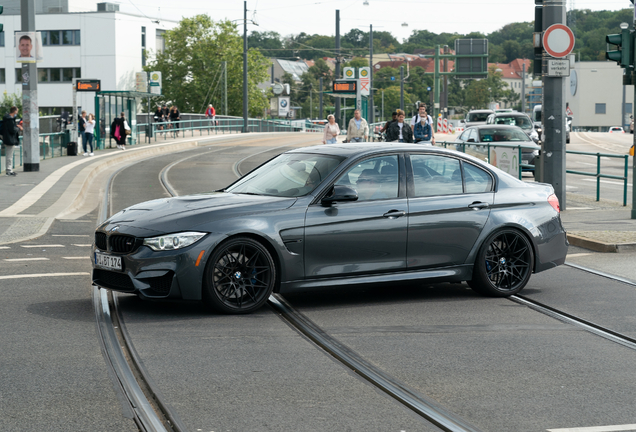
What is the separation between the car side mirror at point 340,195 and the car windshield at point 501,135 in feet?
59.5

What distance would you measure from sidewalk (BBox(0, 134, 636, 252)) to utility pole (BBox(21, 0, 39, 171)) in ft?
2.37

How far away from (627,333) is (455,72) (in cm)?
6527

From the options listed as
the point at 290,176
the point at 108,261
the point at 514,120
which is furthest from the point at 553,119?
the point at 514,120

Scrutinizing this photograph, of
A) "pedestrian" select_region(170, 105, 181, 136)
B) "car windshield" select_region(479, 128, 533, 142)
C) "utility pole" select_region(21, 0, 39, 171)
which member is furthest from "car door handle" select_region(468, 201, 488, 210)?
"pedestrian" select_region(170, 105, 181, 136)

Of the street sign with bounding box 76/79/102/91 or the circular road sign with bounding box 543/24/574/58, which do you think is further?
the street sign with bounding box 76/79/102/91

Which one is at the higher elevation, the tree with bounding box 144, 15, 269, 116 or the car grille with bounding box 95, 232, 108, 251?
the tree with bounding box 144, 15, 269, 116

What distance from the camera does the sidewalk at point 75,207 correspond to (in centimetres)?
1208

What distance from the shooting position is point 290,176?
8039mm

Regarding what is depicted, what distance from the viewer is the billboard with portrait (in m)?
23.0

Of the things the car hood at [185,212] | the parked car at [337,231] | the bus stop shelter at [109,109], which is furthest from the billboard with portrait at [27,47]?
the car hood at [185,212]

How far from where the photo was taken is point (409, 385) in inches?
211

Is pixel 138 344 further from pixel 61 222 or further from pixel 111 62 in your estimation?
pixel 111 62

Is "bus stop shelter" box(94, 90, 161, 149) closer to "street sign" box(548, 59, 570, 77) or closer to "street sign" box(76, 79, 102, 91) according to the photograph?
"street sign" box(76, 79, 102, 91)

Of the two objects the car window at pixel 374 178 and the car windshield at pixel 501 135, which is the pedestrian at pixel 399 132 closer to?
the car windshield at pixel 501 135
